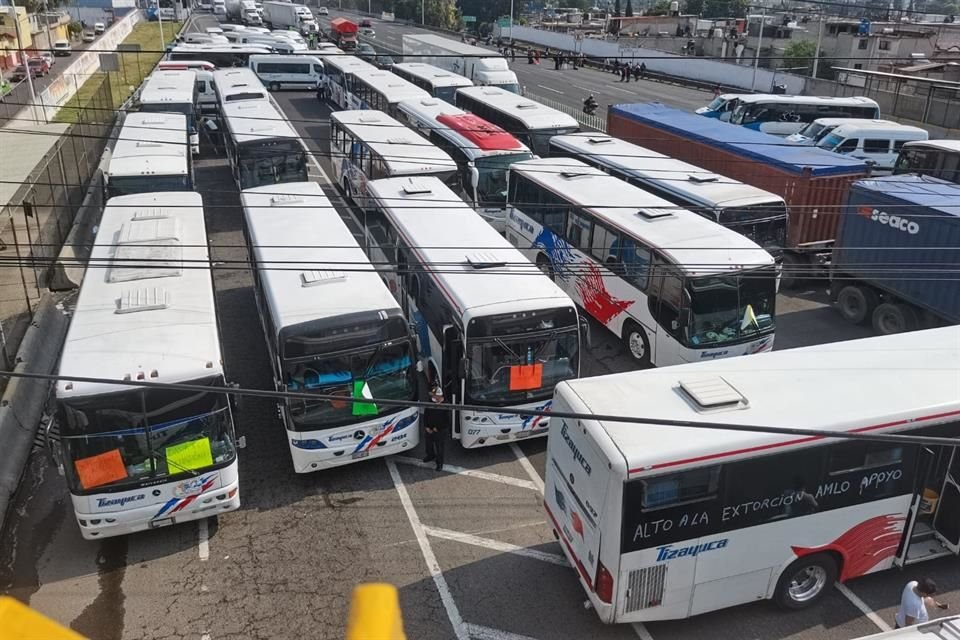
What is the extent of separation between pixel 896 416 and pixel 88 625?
9.12 m

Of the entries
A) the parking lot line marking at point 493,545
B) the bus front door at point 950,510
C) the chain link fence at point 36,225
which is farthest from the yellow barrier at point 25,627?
the chain link fence at point 36,225

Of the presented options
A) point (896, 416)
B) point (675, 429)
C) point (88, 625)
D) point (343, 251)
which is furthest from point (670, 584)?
point (343, 251)

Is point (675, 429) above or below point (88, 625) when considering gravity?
above

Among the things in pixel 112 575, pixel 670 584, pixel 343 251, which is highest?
pixel 343 251

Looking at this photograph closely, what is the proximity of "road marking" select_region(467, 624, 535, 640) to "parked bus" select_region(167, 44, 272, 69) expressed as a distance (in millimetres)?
45624

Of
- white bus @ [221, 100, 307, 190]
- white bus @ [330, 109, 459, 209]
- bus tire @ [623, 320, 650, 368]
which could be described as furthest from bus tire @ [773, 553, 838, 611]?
white bus @ [221, 100, 307, 190]

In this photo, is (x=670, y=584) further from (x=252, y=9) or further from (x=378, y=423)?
(x=252, y=9)

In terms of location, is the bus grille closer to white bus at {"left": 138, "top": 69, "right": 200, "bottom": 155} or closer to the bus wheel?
the bus wheel

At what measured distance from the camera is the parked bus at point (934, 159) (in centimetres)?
2125

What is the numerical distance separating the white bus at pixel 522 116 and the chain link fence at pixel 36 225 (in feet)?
40.5

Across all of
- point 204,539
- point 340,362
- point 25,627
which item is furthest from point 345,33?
point 25,627

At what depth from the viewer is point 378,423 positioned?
11.2 m

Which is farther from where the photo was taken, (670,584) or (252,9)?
(252,9)

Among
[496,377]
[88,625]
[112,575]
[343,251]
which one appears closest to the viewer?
[88,625]
